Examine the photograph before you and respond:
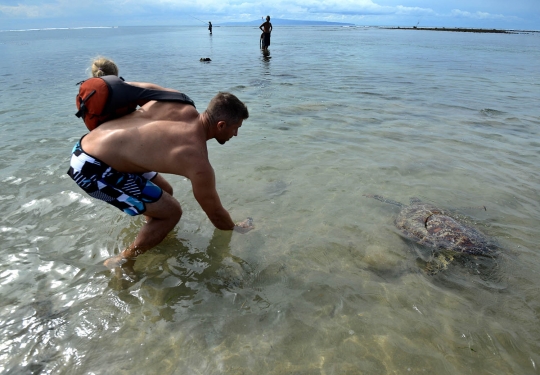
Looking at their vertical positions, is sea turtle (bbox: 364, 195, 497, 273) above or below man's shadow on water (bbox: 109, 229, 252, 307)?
above

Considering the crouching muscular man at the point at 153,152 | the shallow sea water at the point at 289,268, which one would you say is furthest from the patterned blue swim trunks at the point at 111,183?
the shallow sea water at the point at 289,268

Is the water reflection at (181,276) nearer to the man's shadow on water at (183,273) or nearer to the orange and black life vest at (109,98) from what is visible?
the man's shadow on water at (183,273)

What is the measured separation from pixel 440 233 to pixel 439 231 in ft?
0.11

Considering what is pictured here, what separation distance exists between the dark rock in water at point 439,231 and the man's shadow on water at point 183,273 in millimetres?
1860

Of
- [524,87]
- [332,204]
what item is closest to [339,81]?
[524,87]

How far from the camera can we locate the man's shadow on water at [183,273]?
2931 millimetres

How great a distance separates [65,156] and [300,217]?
4.16m

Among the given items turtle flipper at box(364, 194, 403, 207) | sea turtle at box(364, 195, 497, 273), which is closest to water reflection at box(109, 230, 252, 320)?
sea turtle at box(364, 195, 497, 273)

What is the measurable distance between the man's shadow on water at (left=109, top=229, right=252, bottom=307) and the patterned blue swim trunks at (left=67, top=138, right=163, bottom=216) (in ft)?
1.93

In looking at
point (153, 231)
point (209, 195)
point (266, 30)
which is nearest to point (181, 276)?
point (153, 231)

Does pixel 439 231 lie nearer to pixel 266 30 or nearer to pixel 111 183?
pixel 111 183

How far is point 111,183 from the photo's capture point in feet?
9.44

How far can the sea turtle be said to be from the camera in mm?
3404

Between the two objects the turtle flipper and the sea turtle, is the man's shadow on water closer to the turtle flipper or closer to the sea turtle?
the sea turtle
